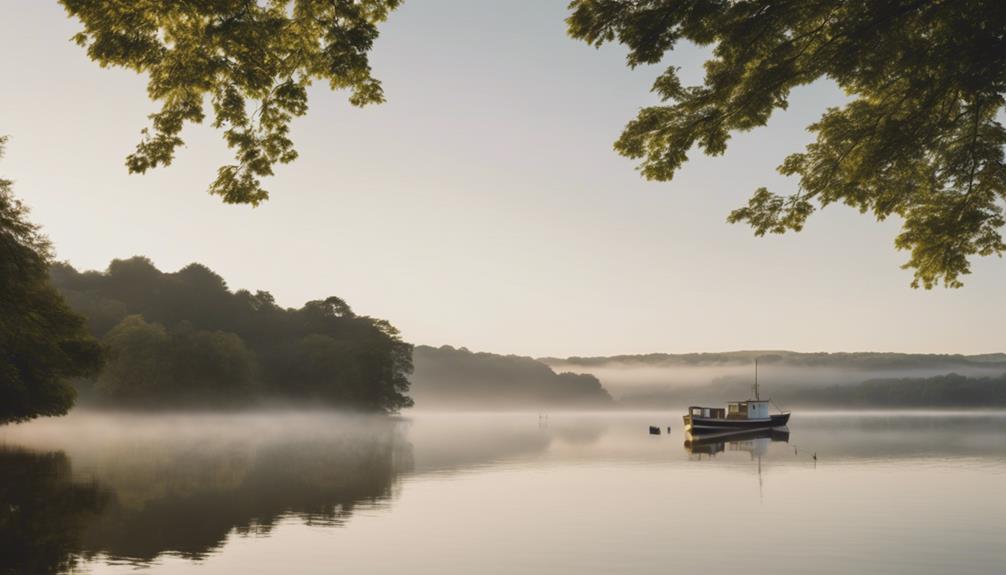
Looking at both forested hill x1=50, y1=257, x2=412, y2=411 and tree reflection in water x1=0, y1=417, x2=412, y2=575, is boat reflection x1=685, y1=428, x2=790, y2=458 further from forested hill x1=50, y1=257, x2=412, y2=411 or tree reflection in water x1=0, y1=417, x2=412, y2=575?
forested hill x1=50, y1=257, x2=412, y2=411

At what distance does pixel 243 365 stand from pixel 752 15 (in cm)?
10478

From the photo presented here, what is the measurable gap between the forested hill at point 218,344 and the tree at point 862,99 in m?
93.1

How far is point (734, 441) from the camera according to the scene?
92625mm

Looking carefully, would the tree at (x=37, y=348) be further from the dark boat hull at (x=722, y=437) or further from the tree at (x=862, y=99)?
the dark boat hull at (x=722, y=437)

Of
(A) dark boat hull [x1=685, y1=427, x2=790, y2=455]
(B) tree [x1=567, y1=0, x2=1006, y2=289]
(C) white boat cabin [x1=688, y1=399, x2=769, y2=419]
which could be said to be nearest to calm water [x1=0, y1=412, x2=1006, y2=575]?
(B) tree [x1=567, y1=0, x2=1006, y2=289]

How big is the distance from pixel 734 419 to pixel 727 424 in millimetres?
6417

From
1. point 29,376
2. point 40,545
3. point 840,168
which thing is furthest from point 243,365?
point 840,168

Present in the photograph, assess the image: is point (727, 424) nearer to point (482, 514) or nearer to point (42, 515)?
point (482, 514)

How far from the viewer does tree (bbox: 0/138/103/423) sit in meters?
34.8

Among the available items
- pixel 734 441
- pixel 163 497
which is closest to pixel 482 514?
pixel 163 497

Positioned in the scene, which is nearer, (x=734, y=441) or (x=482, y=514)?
(x=482, y=514)

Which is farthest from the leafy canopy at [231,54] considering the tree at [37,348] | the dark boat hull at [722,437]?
the dark boat hull at [722,437]

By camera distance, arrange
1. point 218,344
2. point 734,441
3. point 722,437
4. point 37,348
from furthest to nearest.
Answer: point 218,344, point 722,437, point 734,441, point 37,348

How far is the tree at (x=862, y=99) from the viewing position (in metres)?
12.4
